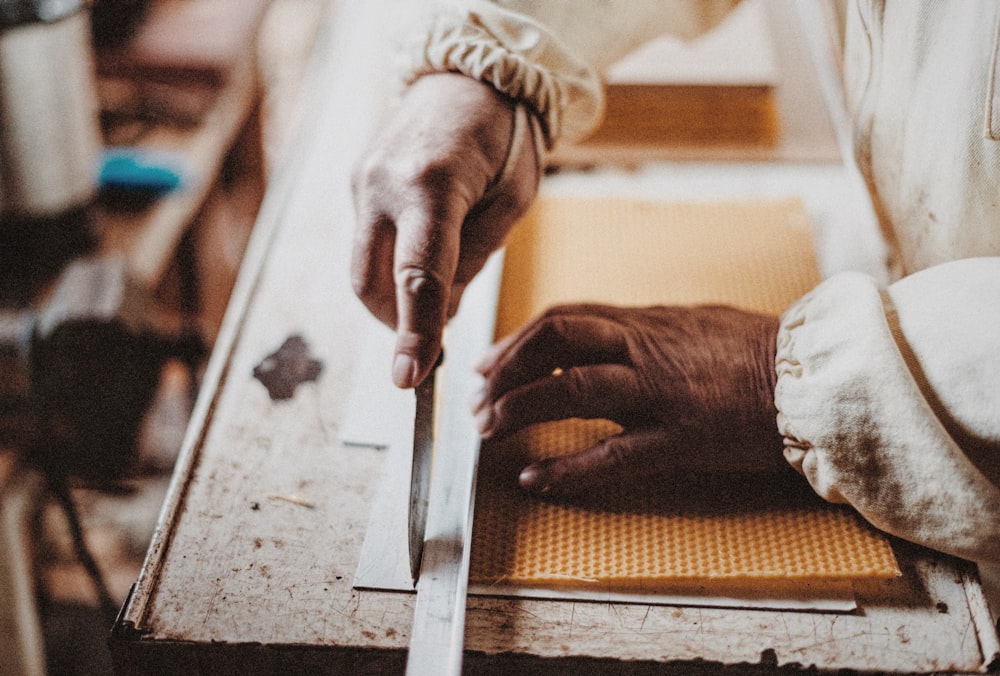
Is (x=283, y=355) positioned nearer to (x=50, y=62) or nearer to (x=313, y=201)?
(x=313, y=201)

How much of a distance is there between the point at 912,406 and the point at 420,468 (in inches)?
13.9

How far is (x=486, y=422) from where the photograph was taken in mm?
670

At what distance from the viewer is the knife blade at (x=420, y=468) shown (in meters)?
0.60

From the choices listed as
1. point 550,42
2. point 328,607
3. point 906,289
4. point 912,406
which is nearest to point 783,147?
point 550,42

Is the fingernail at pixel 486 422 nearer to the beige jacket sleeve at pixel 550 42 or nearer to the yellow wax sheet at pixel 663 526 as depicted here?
the yellow wax sheet at pixel 663 526

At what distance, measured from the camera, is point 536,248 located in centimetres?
90

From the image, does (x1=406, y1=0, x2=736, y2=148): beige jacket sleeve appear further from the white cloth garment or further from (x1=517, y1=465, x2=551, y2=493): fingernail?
(x1=517, y1=465, x2=551, y2=493): fingernail

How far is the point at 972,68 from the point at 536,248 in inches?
17.3

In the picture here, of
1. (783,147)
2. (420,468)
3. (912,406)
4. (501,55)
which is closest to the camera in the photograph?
(912,406)

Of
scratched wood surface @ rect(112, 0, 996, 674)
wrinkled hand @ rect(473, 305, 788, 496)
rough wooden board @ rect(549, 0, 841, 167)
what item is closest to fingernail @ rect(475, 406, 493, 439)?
wrinkled hand @ rect(473, 305, 788, 496)

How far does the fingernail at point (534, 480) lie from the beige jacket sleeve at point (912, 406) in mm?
191

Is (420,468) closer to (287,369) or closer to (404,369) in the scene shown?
(404,369)

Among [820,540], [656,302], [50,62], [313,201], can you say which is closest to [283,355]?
[313,201]

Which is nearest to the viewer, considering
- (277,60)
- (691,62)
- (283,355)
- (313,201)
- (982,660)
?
(982,660)
